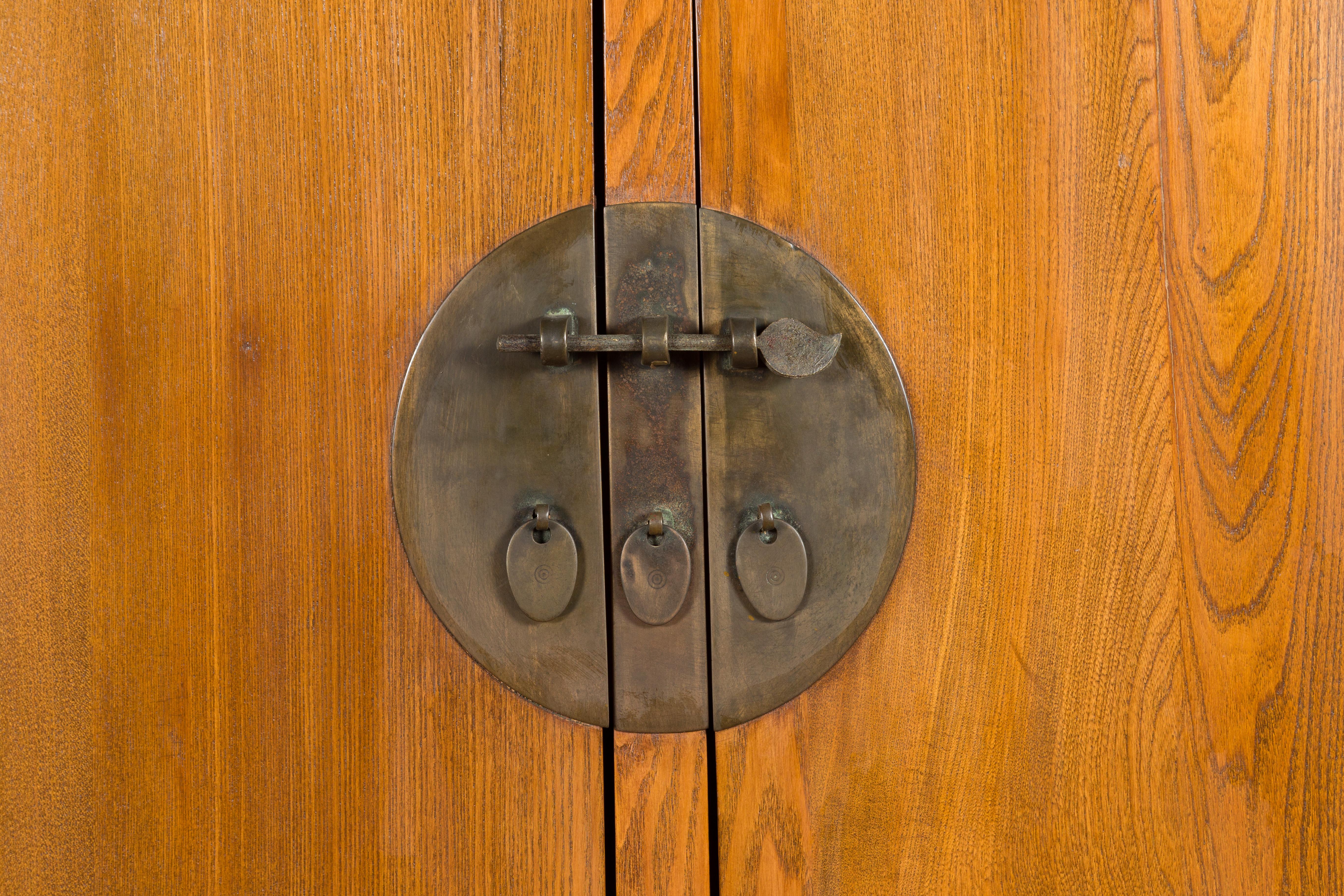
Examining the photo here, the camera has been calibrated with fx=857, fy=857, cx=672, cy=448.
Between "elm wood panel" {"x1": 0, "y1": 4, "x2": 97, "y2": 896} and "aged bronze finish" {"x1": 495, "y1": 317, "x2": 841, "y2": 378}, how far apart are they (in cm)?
25

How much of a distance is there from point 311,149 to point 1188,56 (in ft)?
1.54

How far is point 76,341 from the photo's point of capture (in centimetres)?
47

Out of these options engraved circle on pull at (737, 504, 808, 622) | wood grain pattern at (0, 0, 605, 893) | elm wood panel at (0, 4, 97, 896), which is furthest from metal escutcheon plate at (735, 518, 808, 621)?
elm wood panel at (0, 4, 97, 896)

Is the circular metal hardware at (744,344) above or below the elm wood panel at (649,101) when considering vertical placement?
below

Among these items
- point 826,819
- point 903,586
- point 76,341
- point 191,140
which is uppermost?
point 191,140

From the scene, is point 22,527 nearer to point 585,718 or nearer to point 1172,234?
point 585,718

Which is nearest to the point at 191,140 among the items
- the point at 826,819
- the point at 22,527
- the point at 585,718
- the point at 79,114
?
the point at 79,114

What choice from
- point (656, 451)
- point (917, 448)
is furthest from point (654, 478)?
point (917, 448)

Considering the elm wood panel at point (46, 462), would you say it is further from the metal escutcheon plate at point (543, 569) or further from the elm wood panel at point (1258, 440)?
the elm wood panel at point (1258, 440)

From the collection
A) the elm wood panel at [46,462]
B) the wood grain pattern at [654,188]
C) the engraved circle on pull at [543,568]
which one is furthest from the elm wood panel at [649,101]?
the elm wood panel at [46,462]

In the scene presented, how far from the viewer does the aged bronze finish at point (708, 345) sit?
411mm

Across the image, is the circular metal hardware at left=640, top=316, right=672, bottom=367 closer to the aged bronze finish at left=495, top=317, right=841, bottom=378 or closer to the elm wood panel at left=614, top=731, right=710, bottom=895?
the aged bronze finish at left=495, top=317, right=841, bottom=378

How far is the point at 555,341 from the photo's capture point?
41 centimetres

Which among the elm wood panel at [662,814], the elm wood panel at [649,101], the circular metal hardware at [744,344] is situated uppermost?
the elm wood panel at [649,101]
